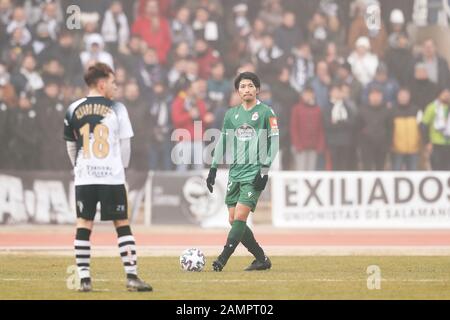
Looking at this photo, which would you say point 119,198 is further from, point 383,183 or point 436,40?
point 436,40

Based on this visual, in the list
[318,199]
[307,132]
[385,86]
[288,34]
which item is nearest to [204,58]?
[288,34]

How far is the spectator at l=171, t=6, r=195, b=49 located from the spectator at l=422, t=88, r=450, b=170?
5638 millimetres

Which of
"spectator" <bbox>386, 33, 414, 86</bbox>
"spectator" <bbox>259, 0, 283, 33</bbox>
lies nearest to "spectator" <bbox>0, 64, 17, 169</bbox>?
"spectator" <bbox>259, 0, 283, 33</bbox>

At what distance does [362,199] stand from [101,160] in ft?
41.2

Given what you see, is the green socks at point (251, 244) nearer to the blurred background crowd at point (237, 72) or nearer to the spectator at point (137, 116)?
the blurred background crowd at point (237, 72)

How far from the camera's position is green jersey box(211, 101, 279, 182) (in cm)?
1412

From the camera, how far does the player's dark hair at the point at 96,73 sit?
1177cm

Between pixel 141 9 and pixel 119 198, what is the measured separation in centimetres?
1498

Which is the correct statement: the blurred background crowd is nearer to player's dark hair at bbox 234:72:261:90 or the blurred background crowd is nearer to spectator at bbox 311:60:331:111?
spectator at bbox 311:60:331:111

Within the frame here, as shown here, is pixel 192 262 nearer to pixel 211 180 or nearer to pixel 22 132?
pixel 211 180

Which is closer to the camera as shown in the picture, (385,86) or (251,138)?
(251,138)

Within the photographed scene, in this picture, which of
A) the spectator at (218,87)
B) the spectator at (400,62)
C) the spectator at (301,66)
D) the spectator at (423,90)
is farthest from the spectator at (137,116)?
the spectator at (423,90)

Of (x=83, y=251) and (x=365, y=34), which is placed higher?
(x=365, y=34)

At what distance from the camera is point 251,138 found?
14234 mm
